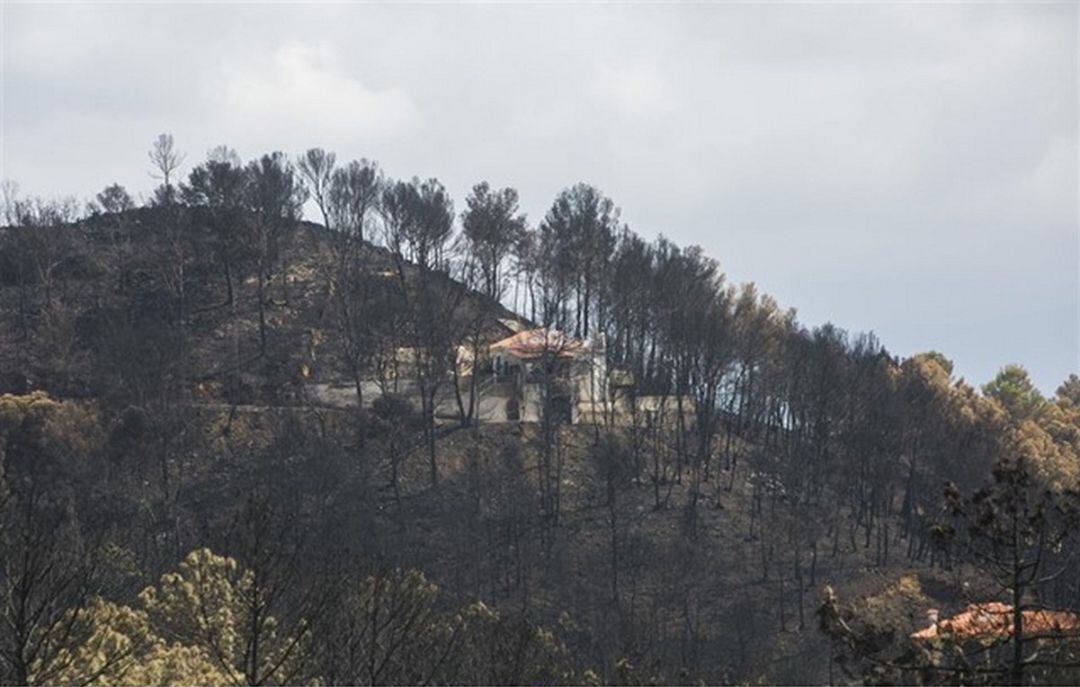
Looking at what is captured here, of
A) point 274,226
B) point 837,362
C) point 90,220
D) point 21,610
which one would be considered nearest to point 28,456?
point 274,226

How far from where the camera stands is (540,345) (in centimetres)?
7112

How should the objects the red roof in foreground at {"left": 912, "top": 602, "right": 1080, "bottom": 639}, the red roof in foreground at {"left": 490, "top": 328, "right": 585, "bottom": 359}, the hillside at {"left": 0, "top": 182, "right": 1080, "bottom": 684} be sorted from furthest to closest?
the red roof in foreground at {"left": 490, "top": 328, "right": 585, "bottom": 359}, the hillside at {"left": 0, "top": 182, "right": 1080, "bottom": 684}, the red roof in foreground at {"left": 912, "top": 602, "right": 1080, "bottom": 639}

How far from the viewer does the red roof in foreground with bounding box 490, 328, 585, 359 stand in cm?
7025

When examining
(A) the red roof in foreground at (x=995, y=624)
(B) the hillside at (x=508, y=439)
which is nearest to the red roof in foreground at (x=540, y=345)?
(B) the hillside at (x=508, y=439)

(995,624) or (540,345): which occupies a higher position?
(540,345)

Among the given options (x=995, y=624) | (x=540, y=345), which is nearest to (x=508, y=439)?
(x=540, y=345)

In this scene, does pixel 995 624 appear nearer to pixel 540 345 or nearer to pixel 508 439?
pixel 508 439

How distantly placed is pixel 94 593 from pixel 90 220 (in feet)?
200

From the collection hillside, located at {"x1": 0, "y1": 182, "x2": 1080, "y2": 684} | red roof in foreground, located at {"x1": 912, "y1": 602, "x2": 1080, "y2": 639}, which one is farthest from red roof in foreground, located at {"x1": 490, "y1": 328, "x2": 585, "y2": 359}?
red roof in foreground, located at {"x1": 912, "y1": 602, "x2": 1080, "y2": 639}

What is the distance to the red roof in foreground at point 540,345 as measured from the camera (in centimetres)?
7025

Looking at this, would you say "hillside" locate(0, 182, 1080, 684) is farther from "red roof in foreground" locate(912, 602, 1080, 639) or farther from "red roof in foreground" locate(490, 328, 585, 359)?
"red roof in foreground" locate(912, 602, 1080, 639)

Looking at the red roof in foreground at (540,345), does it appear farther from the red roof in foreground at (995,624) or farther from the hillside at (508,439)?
the red roof in foreground at (995,624)

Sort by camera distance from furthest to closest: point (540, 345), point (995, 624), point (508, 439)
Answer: point (540, 345), point (508, 439), point (995, 624)

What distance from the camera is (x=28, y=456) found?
192ft
